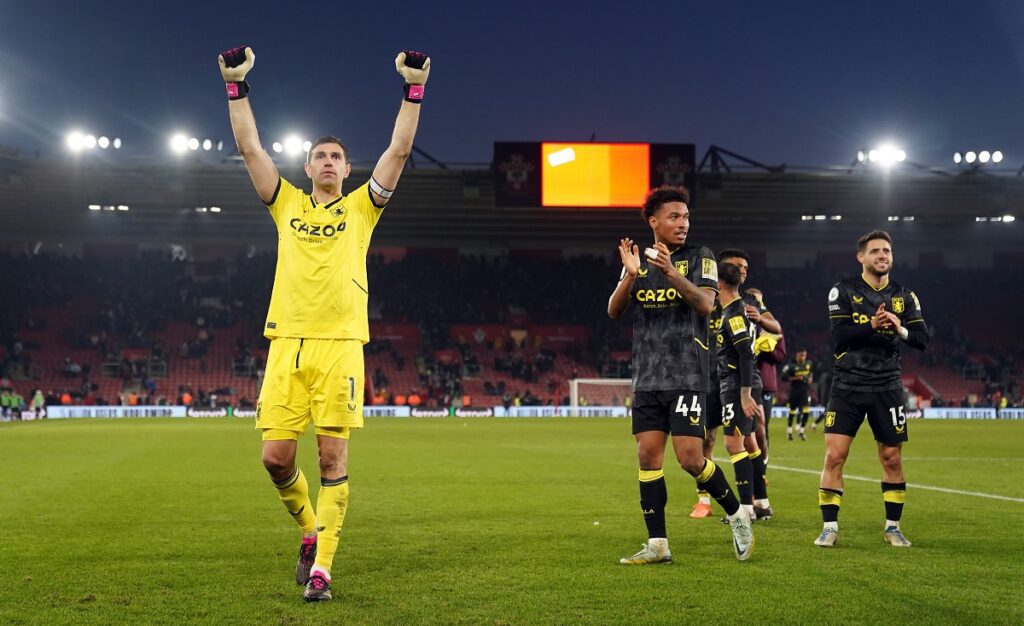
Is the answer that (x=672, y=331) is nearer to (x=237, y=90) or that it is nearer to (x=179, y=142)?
(x=237, y=90)

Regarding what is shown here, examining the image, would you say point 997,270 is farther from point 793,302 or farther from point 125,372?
point 125,372

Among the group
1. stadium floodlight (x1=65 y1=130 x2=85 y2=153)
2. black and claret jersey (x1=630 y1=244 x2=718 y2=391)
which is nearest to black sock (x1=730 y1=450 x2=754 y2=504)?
black and claret jersey (x1=630 y1=244 x2=718 y2=391)

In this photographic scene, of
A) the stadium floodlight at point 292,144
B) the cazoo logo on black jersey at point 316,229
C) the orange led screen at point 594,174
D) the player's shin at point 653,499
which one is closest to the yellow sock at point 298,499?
the cazoo logo on black jersey at point 316,229

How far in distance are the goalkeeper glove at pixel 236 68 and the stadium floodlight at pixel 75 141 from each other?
3820 centimetres

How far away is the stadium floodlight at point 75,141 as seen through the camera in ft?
133

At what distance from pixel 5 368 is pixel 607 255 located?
3243cm

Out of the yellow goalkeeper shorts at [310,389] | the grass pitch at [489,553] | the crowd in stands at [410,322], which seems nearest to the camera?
the grass pitch at [489,553]

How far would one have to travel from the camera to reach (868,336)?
7785 millimetres

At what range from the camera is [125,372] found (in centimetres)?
4766

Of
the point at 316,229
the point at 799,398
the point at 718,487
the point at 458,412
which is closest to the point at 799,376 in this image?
the point at 799,398

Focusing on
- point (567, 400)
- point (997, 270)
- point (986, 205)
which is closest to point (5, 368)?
point (567, 400)

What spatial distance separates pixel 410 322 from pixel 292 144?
1603cm

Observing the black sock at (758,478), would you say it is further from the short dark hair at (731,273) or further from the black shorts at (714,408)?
the short dark hair at (731,273)

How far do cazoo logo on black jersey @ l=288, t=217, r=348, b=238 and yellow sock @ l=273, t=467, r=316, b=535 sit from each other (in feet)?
4.64
